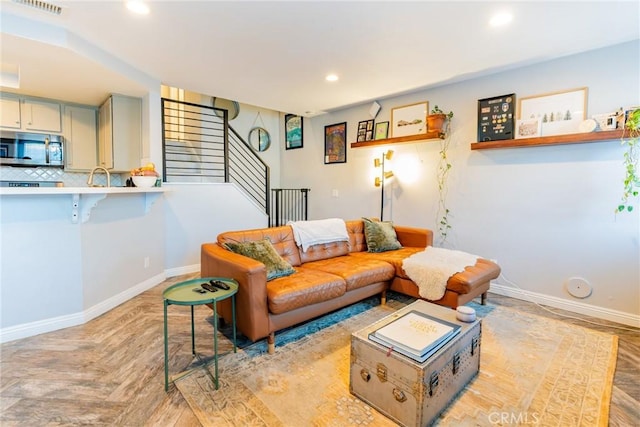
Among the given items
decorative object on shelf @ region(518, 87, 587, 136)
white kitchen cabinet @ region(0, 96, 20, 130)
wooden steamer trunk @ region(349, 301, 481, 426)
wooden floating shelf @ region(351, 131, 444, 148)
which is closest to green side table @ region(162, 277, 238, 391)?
wooden steamer trunk @ region(349, 301, 481, 426)

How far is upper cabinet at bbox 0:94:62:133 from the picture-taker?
3762 millimetres

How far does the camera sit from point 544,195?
3236 mm

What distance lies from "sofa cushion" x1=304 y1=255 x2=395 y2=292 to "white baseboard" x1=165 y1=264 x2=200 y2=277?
6.83 ft

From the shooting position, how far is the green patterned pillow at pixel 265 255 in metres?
2.54

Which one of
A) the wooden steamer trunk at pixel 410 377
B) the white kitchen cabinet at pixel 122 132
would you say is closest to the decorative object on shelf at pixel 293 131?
the white kitchen cabinet at pixel 122 132

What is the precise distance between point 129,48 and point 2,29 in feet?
2.79

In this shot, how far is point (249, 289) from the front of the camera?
2143mm

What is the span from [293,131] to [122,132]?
10.3 feet

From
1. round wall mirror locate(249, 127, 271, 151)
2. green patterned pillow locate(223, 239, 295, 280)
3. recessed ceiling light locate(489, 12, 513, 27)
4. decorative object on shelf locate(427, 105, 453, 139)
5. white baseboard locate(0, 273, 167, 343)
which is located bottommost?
white baseboard locate(0, 273, 167, 343)

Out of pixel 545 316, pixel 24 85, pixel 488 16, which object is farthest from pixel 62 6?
pixel 545 316

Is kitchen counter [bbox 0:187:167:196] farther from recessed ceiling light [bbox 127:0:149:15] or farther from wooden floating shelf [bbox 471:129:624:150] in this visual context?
wooden floating shelf [bbox 471:129:624:150]

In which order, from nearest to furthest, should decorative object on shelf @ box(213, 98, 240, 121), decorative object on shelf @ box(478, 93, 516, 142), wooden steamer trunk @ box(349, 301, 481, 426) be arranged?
wooden steamer trunk @ box(349, 301, 481, 426), decorative object on shelf @ box(478, 93, 516, 142), decorative object on shelf @ box(213, 98, 240, 121)

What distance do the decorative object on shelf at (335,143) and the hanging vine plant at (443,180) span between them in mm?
1646

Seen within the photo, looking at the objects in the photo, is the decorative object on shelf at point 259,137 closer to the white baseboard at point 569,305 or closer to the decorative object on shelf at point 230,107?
the decorative object on shelf at point 230,107
